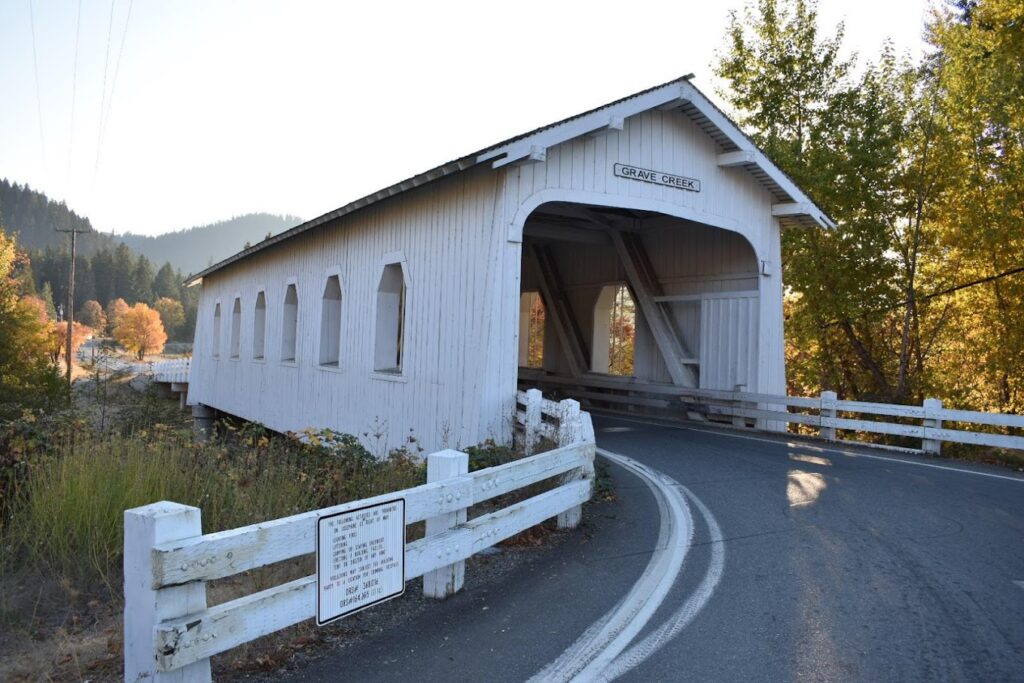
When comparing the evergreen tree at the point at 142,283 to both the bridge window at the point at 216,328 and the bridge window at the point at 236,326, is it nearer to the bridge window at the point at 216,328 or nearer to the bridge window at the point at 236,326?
the bridge window at the point at 216,328

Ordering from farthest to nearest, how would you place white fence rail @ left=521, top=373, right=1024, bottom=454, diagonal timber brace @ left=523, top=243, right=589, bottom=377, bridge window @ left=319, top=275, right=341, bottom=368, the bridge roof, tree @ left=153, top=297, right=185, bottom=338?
tree @ left=153, top=297, right=185, bottom=338 < diagonal timber brace @ left=523, top=243, right=589, bottom=377 < bridge window @ left=319, top=275, right=341, bottom=368 < white fence rail @ left=521, top=373, right=1024, bottom=454 < the bridge roof

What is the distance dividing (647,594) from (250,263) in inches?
764

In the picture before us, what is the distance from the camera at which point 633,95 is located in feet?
36.5

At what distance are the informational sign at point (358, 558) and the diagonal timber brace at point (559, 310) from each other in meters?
15.8

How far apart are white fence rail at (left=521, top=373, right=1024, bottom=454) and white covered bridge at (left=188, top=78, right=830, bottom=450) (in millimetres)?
238

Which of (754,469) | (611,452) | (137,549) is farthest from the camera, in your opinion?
(611,452)

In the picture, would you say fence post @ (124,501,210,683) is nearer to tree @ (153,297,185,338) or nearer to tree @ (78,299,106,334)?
tree @ (78,299,106,334)

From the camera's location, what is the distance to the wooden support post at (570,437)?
21.3ft

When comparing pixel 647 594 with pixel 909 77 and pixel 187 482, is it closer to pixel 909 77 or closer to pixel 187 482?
pixel 187 482

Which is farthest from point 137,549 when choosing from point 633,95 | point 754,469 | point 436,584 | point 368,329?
point 368,329

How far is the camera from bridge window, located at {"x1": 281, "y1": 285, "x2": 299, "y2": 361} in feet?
59.1

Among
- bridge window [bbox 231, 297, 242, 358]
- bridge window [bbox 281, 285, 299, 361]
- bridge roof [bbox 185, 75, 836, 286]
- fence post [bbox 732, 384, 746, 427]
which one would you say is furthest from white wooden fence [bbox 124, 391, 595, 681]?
bridge window [bbox 231, 297, 242, 358]

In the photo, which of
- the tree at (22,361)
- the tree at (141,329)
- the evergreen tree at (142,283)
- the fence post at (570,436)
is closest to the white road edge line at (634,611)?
the fence post at (570,436)

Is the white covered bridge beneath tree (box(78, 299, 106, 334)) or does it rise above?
beneath
